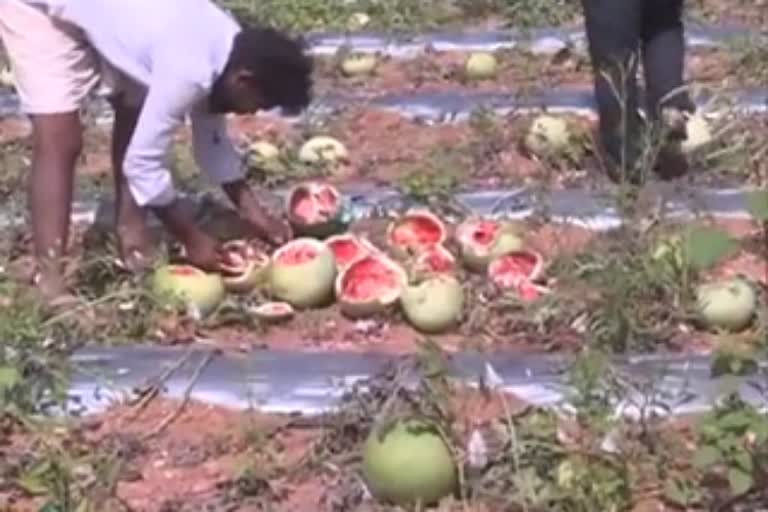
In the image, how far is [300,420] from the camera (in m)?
5.23

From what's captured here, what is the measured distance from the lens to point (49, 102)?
6.31m

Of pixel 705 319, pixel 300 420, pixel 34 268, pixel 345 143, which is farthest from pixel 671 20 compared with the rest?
pixel 300 420

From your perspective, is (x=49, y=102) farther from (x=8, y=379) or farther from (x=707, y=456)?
(x=707, y=456)

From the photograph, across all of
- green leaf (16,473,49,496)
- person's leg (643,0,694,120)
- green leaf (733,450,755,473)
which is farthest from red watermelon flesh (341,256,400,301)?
green leaf (733,450,755,473)

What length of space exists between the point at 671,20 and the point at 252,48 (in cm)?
204

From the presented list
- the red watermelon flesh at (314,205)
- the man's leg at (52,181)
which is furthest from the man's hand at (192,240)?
the red watermelon flesh at (314,205)

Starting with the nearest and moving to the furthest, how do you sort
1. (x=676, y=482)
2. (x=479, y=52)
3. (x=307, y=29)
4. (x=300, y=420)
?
1. (x=676, y=482)
2. (x=300, y=420)
3. (x=479, y=52)
4. (x=307, y=29)

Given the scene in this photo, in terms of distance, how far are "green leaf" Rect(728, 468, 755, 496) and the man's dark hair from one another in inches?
80.4

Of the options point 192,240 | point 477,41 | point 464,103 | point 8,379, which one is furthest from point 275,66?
point 477,41

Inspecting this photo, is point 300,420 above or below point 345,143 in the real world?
above

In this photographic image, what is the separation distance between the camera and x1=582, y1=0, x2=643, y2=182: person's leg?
23.9 feet

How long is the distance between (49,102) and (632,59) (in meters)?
2.03

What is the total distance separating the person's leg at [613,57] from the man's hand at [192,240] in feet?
5.30

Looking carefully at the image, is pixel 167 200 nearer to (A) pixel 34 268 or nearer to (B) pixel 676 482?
(A) pixel 34 268
